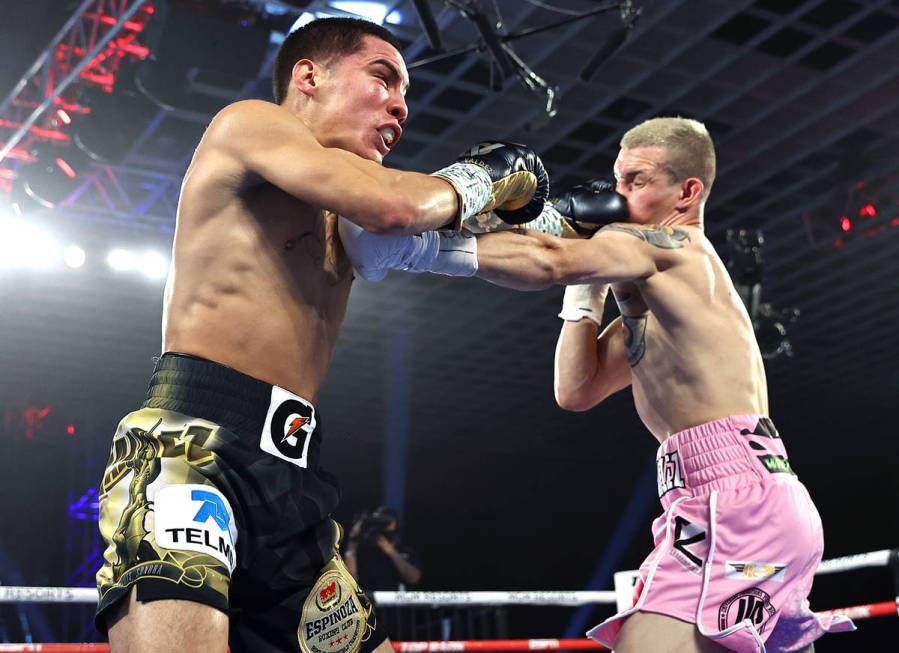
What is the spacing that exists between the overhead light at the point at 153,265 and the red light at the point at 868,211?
5.93 meters

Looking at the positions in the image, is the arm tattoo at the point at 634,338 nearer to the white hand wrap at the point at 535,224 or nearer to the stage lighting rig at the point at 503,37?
the white hand wrap at the point at 535,224

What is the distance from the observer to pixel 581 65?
645cm


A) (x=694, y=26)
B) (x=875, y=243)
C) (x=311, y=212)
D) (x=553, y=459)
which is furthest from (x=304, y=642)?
(x=553, y=459)

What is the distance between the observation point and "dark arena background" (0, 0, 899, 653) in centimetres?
582

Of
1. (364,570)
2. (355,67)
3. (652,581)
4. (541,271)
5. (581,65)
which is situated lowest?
(364,570)

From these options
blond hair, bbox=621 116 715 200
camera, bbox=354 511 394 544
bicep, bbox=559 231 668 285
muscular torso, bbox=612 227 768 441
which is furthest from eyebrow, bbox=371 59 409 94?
camera, bbox=354 511 394 544

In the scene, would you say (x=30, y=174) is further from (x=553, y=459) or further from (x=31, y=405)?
(x=553, y=459)

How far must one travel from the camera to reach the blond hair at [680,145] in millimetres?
2418

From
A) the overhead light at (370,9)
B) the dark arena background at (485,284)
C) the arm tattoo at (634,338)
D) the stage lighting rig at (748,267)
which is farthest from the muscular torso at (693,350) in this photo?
the stage lighting rig at (748,267)

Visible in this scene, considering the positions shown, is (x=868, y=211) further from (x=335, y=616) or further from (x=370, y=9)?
(x=335, y=616)

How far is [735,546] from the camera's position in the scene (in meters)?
1.89

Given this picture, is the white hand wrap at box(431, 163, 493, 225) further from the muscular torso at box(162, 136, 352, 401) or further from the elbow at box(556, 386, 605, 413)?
the elbow at box(556, 386, 605, 413)

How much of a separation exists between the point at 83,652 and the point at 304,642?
1607 mm

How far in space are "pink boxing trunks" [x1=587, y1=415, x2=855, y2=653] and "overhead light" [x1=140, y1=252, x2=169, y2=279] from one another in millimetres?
7191
